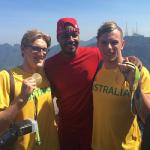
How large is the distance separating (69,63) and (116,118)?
2183mm

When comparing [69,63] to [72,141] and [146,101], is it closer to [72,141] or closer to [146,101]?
[72,141]

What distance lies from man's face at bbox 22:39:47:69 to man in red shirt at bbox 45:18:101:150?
2.82 feet

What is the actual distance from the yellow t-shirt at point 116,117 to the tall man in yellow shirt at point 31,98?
100 cm

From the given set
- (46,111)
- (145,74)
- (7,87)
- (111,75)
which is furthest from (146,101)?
(7,87)

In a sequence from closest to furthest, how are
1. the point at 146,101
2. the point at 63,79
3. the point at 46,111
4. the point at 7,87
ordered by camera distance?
the point at 146,101 < the point at 7,87 < the point at 46,111 < the point at 63,79

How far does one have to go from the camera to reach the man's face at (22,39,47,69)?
7141 millimetres

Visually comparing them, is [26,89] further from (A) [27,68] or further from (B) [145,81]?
(B) [145,81]

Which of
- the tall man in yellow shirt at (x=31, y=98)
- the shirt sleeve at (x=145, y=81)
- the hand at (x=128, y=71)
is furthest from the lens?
the tall man in yellow shirt at (x=31, y=98)

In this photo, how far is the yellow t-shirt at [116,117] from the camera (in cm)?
647

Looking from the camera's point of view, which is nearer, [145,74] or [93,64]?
[145,74]

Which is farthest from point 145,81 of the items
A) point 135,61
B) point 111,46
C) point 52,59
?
point 52,59

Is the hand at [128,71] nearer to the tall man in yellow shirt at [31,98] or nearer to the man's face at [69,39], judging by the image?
the tall man in yellow shirt at [31,98]

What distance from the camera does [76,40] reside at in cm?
814

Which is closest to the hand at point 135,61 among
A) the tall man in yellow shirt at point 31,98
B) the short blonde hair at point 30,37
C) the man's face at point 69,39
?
the tall man in yellow shirt at point 31,98
